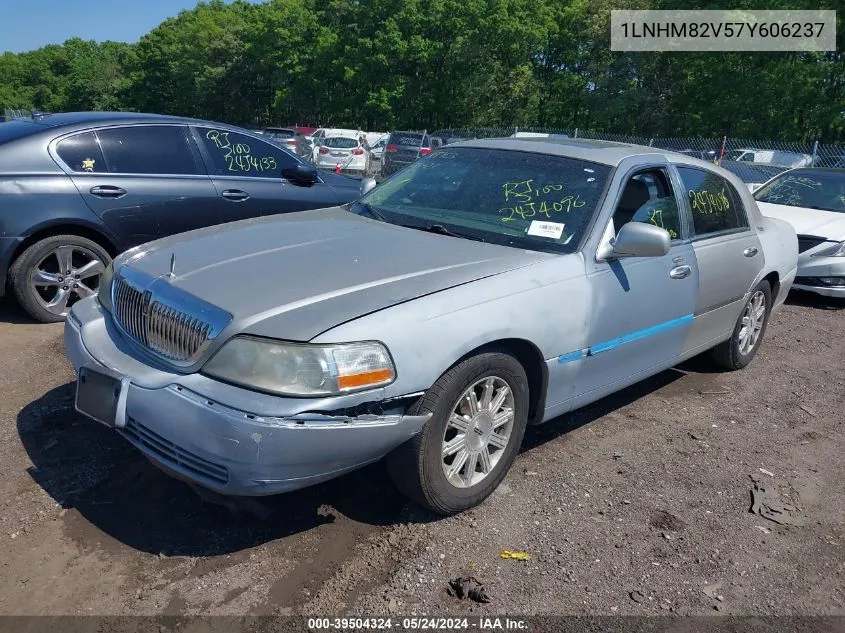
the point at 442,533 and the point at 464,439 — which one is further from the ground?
the point at 464,439

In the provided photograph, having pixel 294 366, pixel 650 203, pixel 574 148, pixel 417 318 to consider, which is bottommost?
pixel 294 366

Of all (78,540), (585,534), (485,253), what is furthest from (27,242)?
(585,534)

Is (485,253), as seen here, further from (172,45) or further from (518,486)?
(172,45)

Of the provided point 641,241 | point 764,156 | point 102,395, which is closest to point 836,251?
point 641,241

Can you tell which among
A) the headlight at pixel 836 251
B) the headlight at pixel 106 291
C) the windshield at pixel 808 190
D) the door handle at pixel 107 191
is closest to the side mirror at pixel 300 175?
the door handle at pixel 107 191

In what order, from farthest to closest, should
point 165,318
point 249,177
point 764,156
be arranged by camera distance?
point 764,156
point 249,177
point 165,318

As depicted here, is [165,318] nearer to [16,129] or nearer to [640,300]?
[640,300]

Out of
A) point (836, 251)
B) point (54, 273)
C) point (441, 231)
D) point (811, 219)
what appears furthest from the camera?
point (811, 219)

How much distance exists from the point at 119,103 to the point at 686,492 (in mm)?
80689

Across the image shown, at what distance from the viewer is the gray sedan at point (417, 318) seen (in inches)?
106

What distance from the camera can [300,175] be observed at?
6.62 m

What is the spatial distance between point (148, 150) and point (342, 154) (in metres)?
18.3

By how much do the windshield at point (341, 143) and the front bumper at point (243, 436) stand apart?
22009 mm

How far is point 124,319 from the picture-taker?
3.31m
